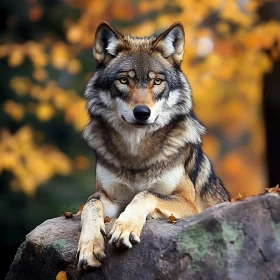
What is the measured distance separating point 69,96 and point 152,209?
7.81 meters

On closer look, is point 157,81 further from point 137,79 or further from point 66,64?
point 66,64

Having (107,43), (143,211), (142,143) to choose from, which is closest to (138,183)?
(142,143)

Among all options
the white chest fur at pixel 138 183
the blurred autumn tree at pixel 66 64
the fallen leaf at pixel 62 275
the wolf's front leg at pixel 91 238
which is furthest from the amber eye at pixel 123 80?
the blurred autumn tree at pixel 66 64

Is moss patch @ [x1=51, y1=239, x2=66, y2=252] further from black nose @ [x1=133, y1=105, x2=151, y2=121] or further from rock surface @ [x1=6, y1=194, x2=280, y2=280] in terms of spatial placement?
black nose @ [x1=133, y1=105, x2=151, y2=121]

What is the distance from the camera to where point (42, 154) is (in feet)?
41.6

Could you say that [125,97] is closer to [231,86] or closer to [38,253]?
[38,253]

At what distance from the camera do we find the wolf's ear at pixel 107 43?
19.6 feet

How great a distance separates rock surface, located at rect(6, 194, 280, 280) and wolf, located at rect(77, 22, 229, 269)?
0.71m

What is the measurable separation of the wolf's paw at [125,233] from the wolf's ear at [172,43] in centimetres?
189

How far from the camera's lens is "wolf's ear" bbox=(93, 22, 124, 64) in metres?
5.99

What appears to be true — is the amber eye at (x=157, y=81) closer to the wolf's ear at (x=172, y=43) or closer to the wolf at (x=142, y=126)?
the wolf at (x=142, y=126)

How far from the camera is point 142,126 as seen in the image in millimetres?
5656

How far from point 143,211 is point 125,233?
1.22ft

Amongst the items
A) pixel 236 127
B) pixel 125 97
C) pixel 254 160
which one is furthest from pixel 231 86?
pixel 125 97
